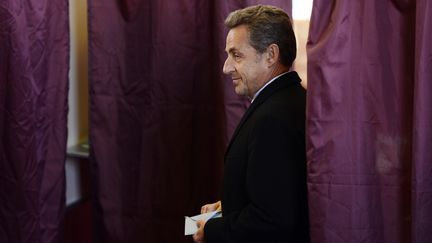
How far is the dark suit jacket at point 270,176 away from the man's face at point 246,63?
47 millimetres

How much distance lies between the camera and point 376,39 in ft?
3.70

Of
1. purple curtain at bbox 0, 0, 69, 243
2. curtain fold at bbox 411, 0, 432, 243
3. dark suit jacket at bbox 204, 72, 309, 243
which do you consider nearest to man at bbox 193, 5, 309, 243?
dark suit jacket at bbox 204, 72, 309, 243

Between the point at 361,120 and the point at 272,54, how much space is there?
28cm

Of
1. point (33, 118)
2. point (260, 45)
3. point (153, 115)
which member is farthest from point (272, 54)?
point (33, 118)

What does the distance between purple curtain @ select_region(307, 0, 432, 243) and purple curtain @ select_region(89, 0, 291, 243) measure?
64 cm

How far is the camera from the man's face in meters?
1.32

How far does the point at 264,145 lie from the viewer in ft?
3.91

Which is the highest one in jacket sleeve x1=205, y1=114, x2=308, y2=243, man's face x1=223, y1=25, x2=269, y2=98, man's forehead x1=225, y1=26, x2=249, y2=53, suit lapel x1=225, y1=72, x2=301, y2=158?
man's forehead x1=225, y1=26, x2=249, y2=53

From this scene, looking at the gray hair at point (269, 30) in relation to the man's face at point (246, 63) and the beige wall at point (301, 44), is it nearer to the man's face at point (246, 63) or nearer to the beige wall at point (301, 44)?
the man's face at point (246, 63)

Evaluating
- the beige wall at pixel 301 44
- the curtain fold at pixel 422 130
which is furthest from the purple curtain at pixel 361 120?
the beige wall at pixel 301 44

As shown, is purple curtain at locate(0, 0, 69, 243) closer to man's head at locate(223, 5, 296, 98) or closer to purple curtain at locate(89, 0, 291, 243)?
purple curtain at locate(89, 0, 291, 243)

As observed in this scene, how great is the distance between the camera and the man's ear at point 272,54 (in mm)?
1301

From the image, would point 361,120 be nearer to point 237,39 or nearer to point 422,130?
point 422,130

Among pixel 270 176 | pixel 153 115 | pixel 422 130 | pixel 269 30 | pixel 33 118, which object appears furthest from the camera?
pixel 153 115
